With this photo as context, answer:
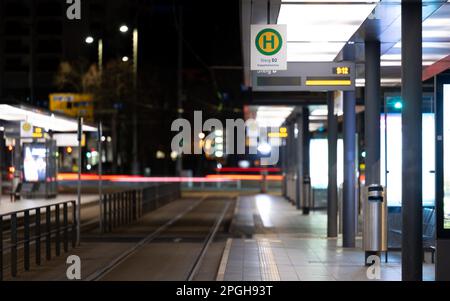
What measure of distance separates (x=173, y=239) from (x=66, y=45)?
5899 centimetres

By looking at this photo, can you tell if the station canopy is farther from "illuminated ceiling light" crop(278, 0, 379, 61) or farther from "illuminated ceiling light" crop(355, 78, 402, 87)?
"illuminated ceiling light" crop(355, 78, 402, 87)

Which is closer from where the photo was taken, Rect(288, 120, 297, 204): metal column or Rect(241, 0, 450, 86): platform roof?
Rect(241, 0, 450, 86): platform roof

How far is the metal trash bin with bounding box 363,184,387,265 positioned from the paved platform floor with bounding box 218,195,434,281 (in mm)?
439

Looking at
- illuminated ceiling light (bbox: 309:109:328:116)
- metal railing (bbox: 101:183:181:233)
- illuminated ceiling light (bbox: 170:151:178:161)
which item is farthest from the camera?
illuminated ceiling light (bbox: 170:151:178:161)

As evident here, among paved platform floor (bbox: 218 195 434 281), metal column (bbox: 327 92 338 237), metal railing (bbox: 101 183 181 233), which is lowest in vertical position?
paved platform floor (bbox: 218 195 434 281)

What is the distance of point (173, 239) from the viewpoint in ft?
67.6

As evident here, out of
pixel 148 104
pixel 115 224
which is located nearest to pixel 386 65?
pixel 115 224

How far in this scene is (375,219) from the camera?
1352cm

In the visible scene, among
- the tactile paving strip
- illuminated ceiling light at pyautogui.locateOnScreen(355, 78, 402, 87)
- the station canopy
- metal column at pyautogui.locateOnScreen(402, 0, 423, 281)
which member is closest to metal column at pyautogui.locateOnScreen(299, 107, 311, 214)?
the station canopy

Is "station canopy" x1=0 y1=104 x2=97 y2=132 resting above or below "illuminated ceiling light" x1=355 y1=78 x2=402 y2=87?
below

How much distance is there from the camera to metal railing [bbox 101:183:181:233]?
888 inches

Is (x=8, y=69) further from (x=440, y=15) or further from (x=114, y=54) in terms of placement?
(x=440, y=15)

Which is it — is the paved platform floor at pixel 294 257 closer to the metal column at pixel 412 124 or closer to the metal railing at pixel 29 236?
the metal column at pixel 412 124

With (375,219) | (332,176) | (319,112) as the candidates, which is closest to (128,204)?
(319,112)
